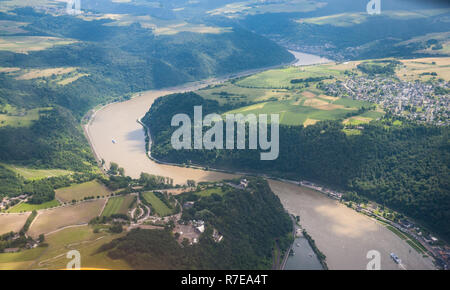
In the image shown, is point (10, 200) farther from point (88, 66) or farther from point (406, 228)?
point (88, 66)

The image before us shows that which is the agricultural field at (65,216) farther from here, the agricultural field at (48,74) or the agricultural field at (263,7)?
the agricultural field at (263,7)

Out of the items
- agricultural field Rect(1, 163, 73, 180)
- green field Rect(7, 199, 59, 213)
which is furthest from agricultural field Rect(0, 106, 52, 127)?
green field Rect(7, 199, 59, 213)

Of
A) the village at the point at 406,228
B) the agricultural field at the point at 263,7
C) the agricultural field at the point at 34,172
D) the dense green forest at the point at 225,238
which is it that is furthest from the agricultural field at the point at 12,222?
the agricultural field at the point at 263,7

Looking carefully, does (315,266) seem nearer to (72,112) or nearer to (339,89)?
(339,89)

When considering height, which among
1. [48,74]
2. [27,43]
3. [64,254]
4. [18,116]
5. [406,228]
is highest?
[27,43]

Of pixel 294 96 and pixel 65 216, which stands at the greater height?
pixel 294 96

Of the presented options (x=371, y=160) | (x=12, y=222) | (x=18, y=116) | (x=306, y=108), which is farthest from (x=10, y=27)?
(x=371, y=160)

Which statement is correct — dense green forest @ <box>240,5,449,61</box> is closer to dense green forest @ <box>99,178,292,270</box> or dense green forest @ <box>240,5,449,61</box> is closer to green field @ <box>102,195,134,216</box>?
dense green forest @ <box>99,178,292,270</box>
